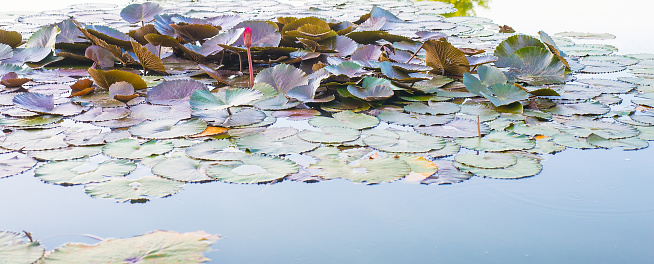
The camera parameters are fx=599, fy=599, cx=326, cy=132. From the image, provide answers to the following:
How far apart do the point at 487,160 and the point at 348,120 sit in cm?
60

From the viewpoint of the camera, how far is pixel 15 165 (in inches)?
70.8

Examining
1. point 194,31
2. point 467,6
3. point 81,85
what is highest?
point 194,31

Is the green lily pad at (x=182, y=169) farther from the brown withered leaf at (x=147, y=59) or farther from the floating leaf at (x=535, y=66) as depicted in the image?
the floating leaf at (x=535, y=66)

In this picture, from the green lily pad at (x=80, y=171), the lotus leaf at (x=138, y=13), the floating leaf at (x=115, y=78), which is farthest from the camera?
the lotus leaf at (x=138, y=13)

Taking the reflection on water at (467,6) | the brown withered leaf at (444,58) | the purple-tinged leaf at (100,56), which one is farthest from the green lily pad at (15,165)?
the reflection on water at (467,6)

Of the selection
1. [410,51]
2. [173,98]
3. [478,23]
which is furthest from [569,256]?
[478,23]

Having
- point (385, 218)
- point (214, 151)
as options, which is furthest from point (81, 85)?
point (385, 218)

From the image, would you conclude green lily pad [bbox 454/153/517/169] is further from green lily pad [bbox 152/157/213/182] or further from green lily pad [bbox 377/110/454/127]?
green lily pad [bbox 152/157/213/182]

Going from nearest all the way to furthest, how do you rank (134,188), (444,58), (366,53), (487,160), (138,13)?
1. (134,188)
2. (487,160)
3. (444,58)
4. (366,53)
5. (138,13)

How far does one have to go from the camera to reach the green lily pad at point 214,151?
186 centimetres

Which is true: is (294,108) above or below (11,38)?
below

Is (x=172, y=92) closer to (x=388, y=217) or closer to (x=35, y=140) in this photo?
(x=35, y=140)

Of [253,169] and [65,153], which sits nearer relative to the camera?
[253,169]

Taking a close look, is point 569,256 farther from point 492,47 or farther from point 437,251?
point 492,47
